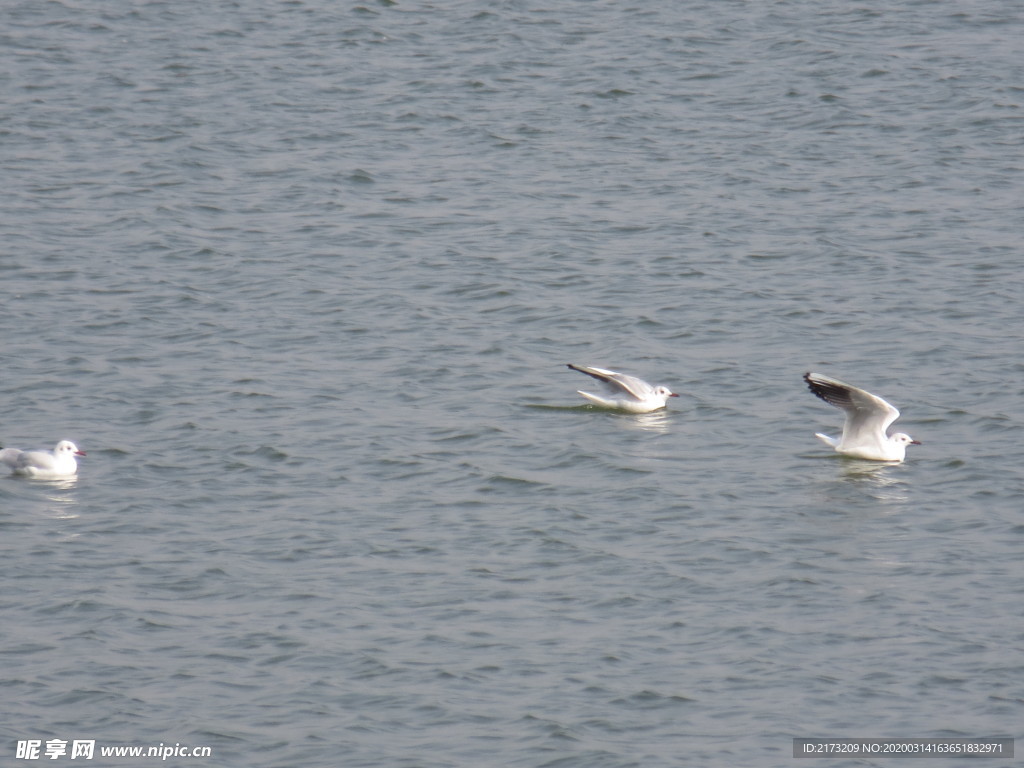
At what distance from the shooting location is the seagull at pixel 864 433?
1332 centimetres

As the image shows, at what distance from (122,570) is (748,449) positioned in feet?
17.4

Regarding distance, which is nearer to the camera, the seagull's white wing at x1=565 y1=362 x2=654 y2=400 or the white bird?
the white bird

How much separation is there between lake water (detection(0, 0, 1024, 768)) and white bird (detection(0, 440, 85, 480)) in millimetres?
147

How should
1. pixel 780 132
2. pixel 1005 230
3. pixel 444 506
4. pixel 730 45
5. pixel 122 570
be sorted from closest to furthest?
pixel 122 570
pixel 444 506
pixel 1005 230
pixel 780 132
pixel 730 45

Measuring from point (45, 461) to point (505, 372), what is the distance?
15.4 ft

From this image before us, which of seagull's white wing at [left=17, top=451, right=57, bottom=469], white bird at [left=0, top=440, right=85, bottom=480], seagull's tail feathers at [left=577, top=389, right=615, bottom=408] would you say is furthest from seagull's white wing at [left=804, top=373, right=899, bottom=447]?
seagull's white wing at [left=17, top=451, right=57, bottom=469]

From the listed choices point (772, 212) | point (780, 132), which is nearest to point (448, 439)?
Result: point (772, 212)

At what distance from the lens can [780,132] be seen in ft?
74.0

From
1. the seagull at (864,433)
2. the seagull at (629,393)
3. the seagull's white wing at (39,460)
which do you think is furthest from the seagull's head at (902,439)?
the seagull's white wing at (39,460)

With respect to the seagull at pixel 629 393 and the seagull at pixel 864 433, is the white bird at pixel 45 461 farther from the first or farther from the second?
the seagull at pixel 864 433

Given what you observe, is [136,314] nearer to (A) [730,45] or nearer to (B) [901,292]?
(B) [901,292]

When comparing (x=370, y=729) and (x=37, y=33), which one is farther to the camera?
(x=37, y=33)

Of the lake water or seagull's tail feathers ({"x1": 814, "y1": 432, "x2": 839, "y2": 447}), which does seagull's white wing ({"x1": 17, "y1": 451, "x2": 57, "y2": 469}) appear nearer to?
the lake water

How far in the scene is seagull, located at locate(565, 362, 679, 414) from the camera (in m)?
14.6
